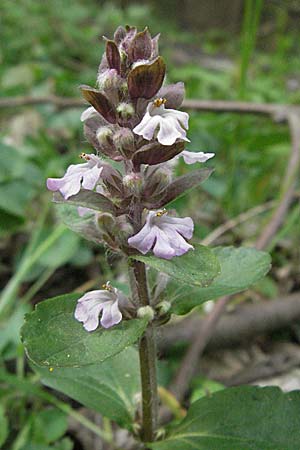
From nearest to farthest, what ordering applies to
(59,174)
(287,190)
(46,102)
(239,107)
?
1. (287,190)
2. (59,174)
3. (239,107)
4. (46,102)

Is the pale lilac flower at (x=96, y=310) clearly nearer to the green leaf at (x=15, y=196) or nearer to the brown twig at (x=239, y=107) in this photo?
the green leaf at (x=15, y=196)

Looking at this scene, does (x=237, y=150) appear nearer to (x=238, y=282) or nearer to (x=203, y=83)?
(x=203, y=83)

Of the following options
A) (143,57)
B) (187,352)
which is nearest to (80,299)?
(143,57)

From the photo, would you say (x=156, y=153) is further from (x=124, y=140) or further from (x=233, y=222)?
(x=233, y=222)

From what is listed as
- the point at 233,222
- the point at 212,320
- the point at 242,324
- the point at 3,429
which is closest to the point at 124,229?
the point at 3,429

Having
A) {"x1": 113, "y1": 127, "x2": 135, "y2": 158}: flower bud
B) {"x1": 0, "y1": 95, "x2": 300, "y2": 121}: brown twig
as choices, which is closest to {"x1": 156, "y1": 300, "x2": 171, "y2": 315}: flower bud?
{"x1": 113, "y1": 127, "x2": 135, "y2": 158}: flower bud

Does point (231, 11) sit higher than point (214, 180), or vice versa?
point (214, 180)

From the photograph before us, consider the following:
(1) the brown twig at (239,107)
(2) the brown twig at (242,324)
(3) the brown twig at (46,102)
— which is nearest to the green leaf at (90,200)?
(2) the brown twig at (242,324)

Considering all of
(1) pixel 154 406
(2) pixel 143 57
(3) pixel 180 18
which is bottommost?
(3) pixel 180 18
